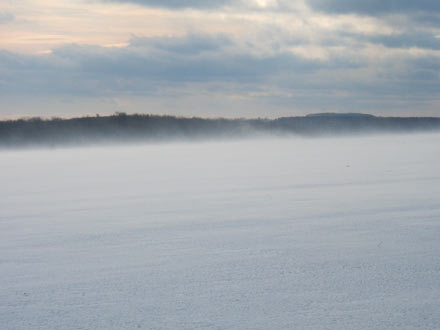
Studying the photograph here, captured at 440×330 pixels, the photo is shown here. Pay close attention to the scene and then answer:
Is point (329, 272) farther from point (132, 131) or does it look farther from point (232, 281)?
point (132, 131)

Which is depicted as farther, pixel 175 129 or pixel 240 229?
pixel 175 129

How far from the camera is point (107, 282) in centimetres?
324

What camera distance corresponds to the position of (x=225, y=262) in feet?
11.9

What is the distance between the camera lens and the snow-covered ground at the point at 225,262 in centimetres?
264

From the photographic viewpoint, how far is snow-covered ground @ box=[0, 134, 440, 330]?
264 centimetres

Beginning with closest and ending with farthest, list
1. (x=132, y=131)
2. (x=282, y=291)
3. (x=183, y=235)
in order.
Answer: (x=282, y=291) → (x=183, y=235) → (x=132, y=131)

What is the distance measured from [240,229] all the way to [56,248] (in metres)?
1.61

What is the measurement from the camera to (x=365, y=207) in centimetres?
596

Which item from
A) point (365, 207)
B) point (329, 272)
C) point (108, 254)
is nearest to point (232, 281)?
point (329, 272)

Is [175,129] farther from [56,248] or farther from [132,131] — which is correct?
[56,248]

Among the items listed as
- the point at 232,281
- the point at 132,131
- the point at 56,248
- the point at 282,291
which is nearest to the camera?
the point at 282,291

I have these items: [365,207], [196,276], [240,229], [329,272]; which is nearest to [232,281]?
[196,276]

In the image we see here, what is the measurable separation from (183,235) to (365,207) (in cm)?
238

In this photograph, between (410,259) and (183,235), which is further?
(183,235)
